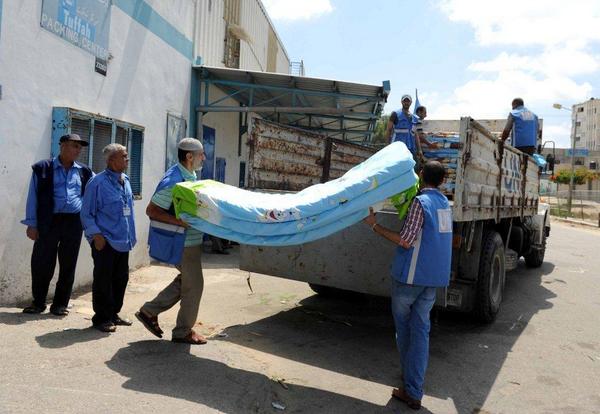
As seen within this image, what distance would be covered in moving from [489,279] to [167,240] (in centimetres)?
344

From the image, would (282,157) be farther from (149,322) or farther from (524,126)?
(524,126)

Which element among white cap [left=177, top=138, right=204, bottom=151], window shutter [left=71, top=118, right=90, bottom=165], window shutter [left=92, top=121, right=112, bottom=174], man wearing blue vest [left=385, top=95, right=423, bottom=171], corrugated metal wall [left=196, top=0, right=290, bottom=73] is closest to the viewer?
white cap [left=177, top=138, right=204, bottom=151]

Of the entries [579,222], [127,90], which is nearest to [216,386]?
[127,90]

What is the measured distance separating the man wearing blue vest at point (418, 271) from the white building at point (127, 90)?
9.04 ft

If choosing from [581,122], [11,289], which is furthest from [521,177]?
[581,122]

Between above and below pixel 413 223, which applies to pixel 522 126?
above

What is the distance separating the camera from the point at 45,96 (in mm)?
5344

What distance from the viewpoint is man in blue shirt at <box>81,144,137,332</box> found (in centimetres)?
417

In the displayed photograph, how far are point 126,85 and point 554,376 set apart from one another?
6.28 metres

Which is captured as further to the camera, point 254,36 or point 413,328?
point 254,36

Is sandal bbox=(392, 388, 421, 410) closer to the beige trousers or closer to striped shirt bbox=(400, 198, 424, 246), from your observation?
striped shirt bbox=(400, 198, 424, 246)

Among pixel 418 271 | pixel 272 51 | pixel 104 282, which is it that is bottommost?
pixel 104 282

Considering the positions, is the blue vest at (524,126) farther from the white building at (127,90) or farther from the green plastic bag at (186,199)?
the green plastic bag at (186,199)

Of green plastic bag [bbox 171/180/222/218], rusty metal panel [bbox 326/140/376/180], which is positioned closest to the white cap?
green plastic bag [bbox 171/180/222/218]
